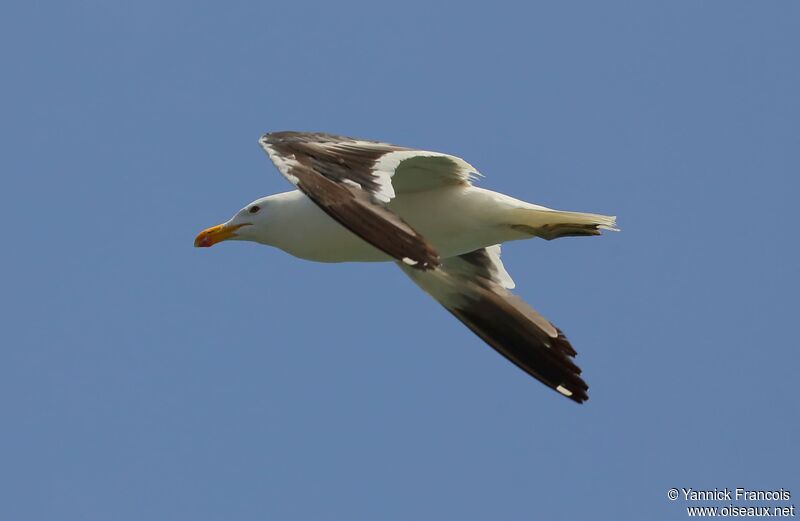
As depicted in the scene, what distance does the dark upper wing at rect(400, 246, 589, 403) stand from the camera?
15.3 meters

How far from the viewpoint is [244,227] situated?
1446 cm

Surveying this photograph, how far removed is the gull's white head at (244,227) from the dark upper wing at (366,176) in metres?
1.25

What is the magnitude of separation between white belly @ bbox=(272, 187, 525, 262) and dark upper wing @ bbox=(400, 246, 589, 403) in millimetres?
1225

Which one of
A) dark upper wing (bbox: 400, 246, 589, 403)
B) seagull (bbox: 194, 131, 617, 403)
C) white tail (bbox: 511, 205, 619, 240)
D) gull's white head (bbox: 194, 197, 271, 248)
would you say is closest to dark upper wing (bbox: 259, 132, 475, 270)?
seagull (bbox: 194, 131, 617, 403)

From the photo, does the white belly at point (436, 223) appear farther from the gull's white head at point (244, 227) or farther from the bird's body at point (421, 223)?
the gull's white head at point (244, 227)

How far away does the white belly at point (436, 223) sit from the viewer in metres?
14.2

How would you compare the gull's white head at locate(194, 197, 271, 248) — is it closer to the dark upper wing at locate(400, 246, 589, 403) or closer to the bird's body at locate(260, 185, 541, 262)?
the bird's body at locate(260, 185, 541, 262)

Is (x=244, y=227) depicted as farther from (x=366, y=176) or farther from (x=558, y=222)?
(x=558, y=222)

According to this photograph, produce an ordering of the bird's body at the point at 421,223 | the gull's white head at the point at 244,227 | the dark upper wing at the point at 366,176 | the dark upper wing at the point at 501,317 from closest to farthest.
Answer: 1. the dark upper wing at the point at 366,176
2. the bird's body at the point at 421,223
3. the gull's white head at the point at 244,227
4. the dark upper wing at the point at 501,317

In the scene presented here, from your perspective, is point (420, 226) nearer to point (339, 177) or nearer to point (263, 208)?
point (263, 208)

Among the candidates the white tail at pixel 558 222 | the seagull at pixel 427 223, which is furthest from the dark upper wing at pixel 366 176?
the white tail at pixel 558 222

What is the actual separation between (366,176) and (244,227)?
8.74 feet

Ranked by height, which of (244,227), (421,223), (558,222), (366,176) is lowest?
(366,176)

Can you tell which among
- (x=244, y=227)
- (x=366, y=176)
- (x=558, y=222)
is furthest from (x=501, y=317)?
(x=366, y=176)
